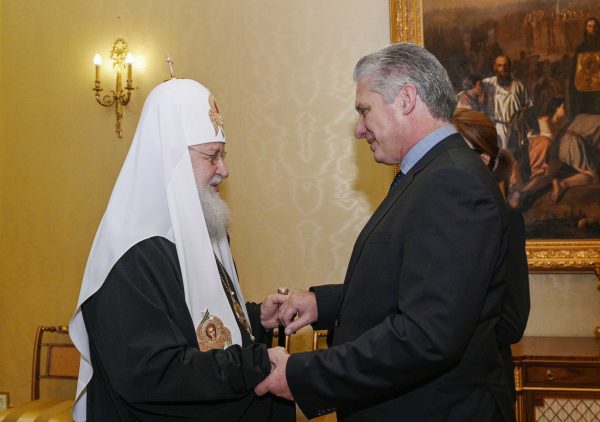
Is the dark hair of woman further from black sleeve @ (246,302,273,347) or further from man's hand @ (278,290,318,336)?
black sleeve @ (246,302,273,347)

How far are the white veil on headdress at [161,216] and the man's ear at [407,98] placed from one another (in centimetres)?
89

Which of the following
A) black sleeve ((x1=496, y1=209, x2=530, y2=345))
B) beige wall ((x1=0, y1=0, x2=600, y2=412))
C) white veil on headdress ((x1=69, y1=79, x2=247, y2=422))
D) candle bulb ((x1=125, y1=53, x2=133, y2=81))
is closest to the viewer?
white veil on headdress ((x1=69, y1=79, x2=247, y2=422))

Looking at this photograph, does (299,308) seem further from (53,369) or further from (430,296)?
(53,369)

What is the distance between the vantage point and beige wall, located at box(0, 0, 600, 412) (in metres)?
5.42

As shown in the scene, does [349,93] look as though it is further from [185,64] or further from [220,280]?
[220,280]

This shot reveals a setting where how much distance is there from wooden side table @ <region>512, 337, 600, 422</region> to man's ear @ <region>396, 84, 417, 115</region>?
2.30 meters

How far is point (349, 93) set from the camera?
5426 mm

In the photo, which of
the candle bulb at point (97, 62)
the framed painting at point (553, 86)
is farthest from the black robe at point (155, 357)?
the candle bulb at point (97, 62)

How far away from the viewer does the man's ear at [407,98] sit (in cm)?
257

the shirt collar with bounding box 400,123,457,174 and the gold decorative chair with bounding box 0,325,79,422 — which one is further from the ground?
the shirt collar with bounding box 400,123,457,174

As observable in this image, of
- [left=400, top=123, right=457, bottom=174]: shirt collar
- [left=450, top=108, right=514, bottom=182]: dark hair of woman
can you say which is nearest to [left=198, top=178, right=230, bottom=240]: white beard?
[left=400, top=123, right=457, bottom=174]: shirt collar

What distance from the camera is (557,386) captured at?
169 inches

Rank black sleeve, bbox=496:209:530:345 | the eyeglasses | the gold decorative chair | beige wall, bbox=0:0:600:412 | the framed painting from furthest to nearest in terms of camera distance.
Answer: beige wall, bbox=0:0:600:412
the gold decorative chair
the framed painting
the eyeglasses
black sleeve, bbox=496:209:530:345

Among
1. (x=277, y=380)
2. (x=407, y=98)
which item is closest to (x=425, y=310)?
(x=277, y=380)
